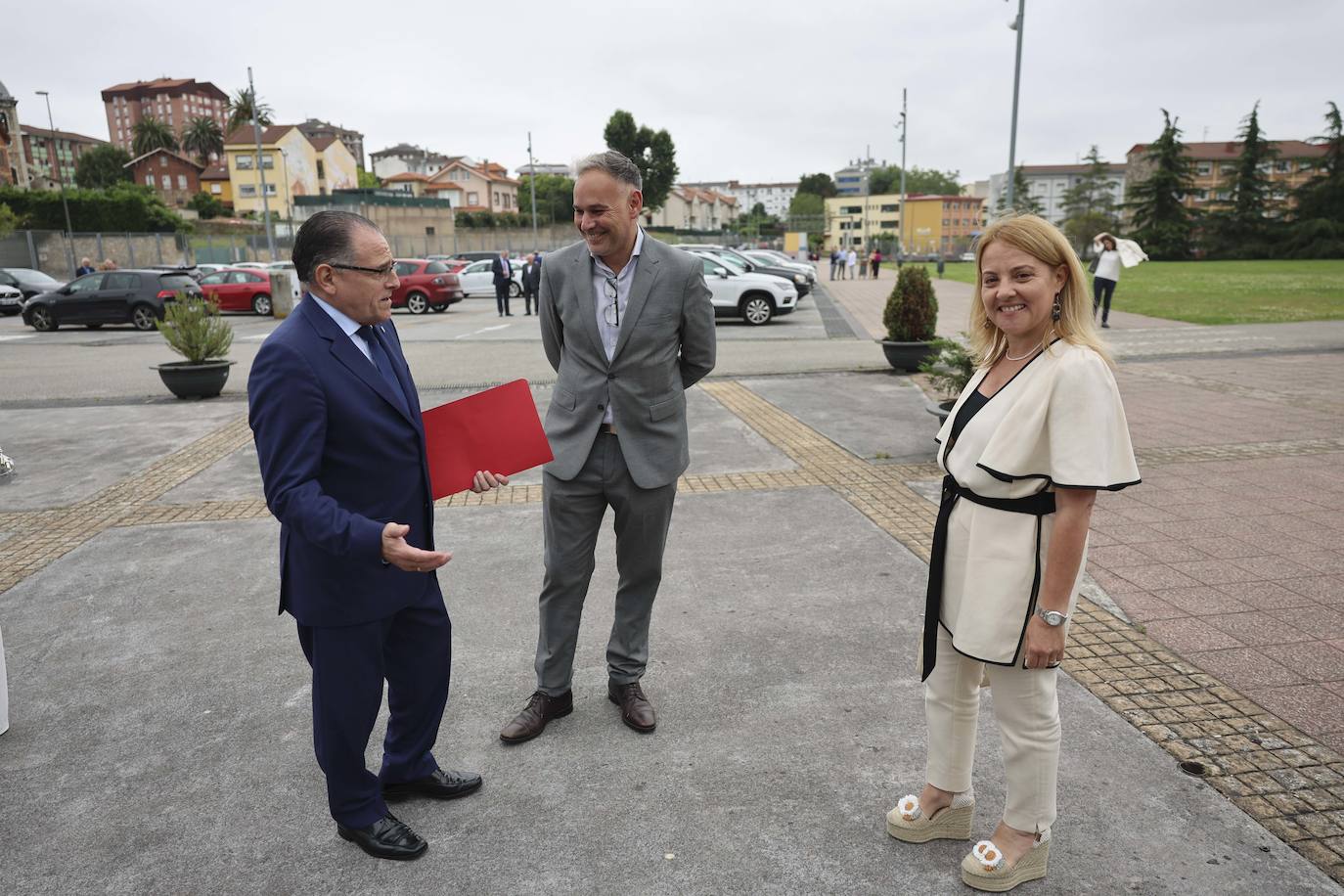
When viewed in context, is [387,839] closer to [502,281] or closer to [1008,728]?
[1008,728]

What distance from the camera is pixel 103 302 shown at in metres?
21.8

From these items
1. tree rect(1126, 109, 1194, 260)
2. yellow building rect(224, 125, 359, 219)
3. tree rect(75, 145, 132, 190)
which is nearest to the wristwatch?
tree rect(1126, 109, 1194, 260)

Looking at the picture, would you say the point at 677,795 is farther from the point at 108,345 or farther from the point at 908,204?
the point at 908,204

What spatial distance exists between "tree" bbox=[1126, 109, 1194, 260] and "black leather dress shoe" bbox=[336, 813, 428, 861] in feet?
249

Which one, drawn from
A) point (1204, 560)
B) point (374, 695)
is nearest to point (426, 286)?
point (1204, 560)

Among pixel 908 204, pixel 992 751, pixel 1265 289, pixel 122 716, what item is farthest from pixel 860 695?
pixel 908 204

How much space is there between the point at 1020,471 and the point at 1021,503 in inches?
4.4

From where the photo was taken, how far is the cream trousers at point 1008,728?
2379 millimetres

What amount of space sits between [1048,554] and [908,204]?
339 ft

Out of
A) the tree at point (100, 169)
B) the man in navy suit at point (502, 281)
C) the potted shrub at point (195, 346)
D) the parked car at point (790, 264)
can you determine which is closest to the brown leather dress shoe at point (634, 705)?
the potted shrub at point (195, 346)

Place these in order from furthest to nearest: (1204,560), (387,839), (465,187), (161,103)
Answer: (161,103)
(465,187)
(1204,560)
(387,839)

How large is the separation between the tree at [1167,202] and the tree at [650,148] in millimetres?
44085

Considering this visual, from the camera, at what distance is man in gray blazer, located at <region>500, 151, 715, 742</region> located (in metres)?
3.15

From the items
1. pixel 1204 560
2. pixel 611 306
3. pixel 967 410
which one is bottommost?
pixel 1204 560
